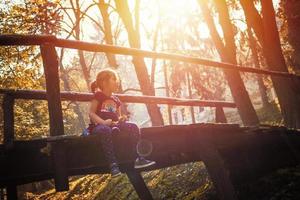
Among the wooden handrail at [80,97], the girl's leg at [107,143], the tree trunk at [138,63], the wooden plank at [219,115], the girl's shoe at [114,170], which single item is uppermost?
the tree trunk at [138,63]

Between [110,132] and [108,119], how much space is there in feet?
0.50

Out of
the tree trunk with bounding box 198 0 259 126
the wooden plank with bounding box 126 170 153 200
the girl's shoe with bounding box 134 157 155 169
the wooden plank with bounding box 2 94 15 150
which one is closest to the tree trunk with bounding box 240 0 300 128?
the tree trunk with bounding box 198 0 259 126

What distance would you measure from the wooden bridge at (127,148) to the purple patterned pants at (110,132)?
0.24ft

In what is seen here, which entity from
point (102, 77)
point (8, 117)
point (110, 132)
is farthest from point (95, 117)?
point (8, 117)

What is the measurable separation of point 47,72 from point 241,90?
302 inches

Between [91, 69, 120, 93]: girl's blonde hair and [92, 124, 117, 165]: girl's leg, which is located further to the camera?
[91, 69, 120, 93]: girl's blonde hair

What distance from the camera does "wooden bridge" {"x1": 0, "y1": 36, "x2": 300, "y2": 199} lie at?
10.9 feet

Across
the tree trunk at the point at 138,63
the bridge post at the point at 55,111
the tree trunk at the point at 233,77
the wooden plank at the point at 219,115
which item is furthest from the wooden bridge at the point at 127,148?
the tree trunk at the point at 138,63

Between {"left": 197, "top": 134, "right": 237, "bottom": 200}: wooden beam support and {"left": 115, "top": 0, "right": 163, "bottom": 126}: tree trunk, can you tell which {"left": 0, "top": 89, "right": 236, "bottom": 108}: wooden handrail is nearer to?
{"left": 197, "top": 134, "right": 237, "bottom": 200}: wooden beam support

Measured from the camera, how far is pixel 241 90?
10.3m

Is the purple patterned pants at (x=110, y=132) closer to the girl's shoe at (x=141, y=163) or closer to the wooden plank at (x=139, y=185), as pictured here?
the girl's shoe at (x=141, y=163)

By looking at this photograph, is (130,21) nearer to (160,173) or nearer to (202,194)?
(160,173)

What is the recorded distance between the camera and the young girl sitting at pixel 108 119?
3.59 meters

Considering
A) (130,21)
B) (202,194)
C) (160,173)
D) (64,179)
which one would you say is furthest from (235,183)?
(130,21)
